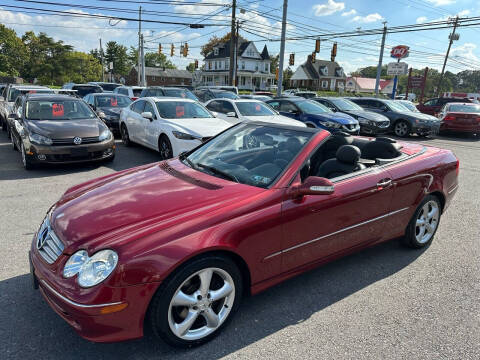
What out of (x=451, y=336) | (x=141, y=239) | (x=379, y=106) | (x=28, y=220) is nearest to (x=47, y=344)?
(x=141, y=239)

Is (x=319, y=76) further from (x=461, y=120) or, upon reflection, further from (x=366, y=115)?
(x=366, y=115)

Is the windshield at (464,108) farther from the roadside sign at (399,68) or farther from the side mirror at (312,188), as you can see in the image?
the side mirror at (312,188)

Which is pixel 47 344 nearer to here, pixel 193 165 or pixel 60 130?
pixel 193 165

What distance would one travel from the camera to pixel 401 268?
3654 millimetres

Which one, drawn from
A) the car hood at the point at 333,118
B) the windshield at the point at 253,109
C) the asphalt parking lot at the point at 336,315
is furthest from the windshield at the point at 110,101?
the asphalt parking lot at the point at 336,315

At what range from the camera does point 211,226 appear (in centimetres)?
234

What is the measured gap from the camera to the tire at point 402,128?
14461 millimetres

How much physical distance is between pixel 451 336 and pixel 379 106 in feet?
48.5

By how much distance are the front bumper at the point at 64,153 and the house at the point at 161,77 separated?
7707cm

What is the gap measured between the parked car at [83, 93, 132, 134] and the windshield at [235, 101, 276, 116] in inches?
159

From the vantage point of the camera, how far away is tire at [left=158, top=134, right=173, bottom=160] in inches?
311

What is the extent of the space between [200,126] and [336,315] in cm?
587

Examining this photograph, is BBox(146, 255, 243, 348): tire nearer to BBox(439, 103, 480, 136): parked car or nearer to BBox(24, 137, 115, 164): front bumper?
BBox(24, 137, 115, 164): front bumper

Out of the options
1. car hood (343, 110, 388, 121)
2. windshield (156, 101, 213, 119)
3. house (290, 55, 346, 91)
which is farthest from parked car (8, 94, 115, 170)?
house (290, 55, 346, 91)
